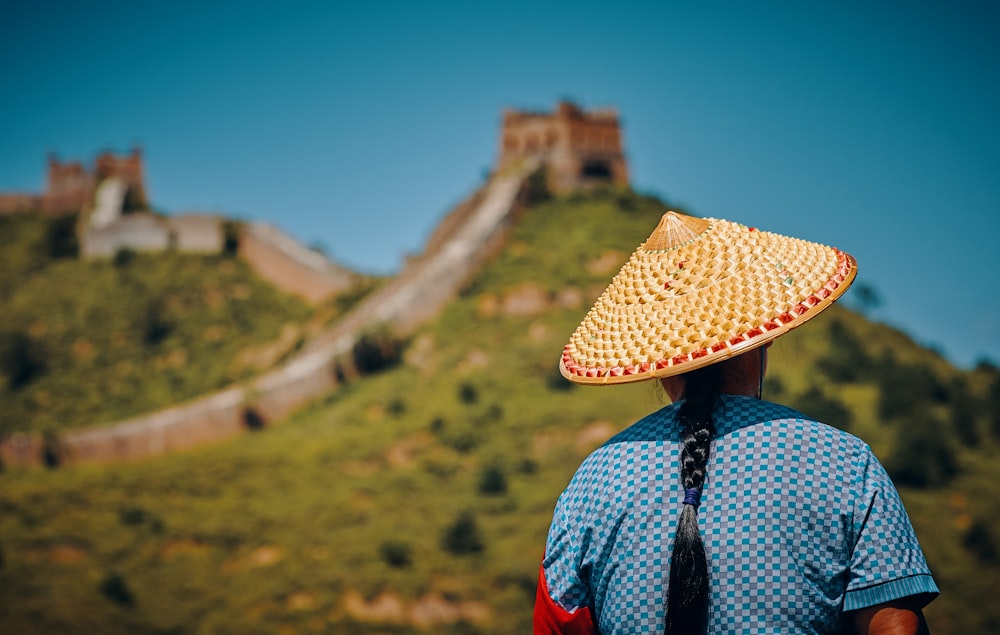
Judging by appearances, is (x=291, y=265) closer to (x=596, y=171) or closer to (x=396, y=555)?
(x=596, y=171)

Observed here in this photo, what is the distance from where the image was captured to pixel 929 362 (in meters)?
22.8

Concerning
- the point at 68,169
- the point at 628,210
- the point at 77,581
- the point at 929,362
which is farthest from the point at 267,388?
the point at 68,169

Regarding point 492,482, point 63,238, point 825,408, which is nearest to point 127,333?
point 63,238

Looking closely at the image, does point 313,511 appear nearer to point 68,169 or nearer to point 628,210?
point 628,210

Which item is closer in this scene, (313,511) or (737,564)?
(737,564)

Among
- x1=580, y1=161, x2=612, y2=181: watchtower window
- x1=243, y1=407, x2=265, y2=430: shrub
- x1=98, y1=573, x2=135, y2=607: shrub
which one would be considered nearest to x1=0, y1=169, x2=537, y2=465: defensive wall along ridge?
x1=243, y1=407, x2=265, y2=430: shrub

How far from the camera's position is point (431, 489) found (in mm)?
17953

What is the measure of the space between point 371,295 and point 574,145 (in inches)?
267

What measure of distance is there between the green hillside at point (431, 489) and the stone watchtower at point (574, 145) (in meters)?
3.95

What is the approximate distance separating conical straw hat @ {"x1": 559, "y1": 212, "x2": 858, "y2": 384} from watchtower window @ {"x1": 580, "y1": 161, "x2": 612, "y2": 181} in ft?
86.4

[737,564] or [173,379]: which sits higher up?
[737,564]

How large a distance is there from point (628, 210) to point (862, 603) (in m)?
25.5

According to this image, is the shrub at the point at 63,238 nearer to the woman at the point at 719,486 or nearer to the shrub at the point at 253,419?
the shrub at the point at 253,419

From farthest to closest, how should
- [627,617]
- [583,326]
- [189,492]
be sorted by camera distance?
[189,492], [583,326], [627,617]
